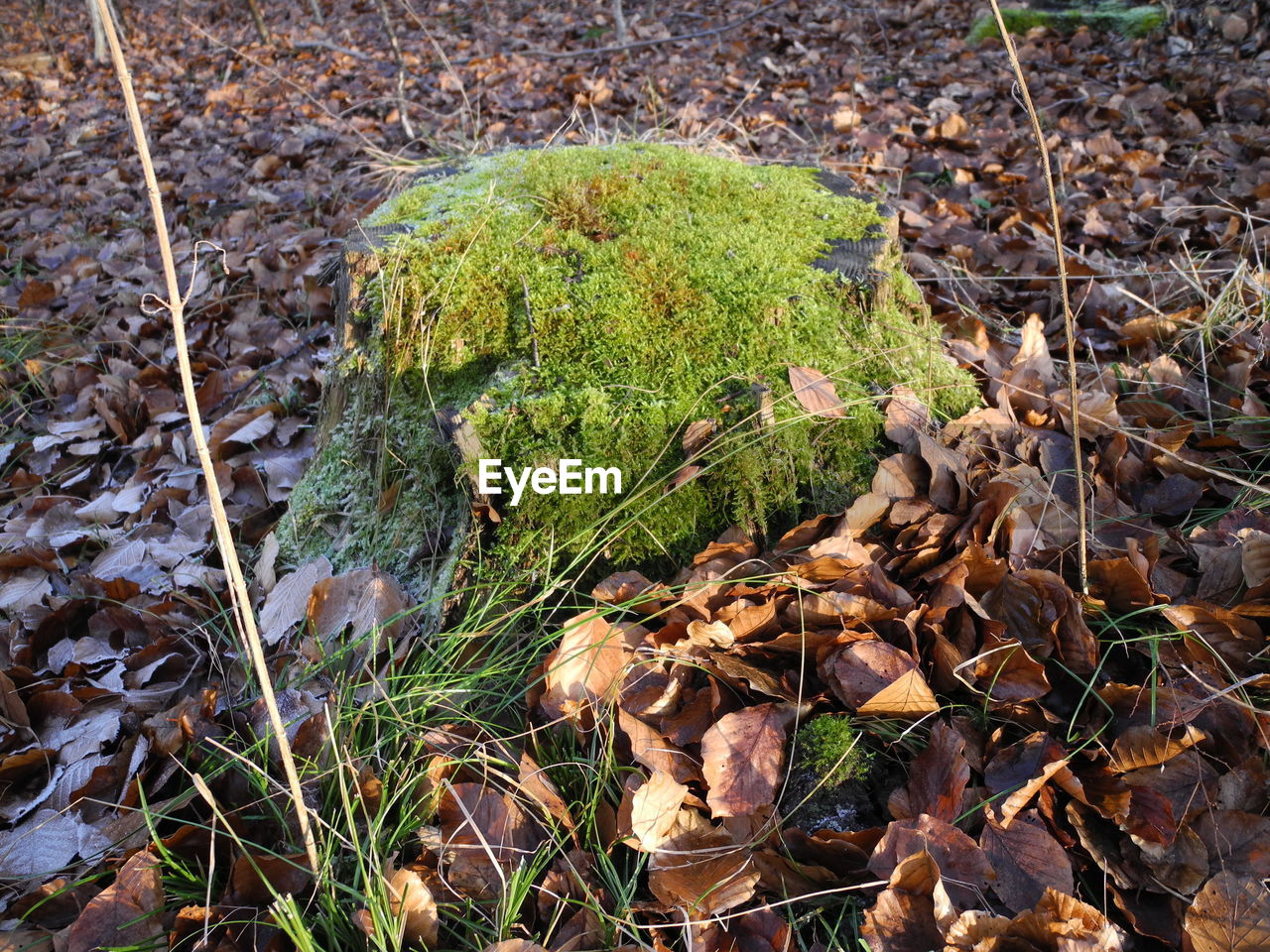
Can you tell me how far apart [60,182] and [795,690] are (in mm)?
6572

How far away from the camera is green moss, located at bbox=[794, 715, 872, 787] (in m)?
1.42

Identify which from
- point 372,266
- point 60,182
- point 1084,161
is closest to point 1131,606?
point 372,266

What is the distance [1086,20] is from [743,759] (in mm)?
6737

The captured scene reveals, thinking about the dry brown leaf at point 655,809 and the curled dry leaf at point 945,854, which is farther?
the dry brown leaf at point 655,809

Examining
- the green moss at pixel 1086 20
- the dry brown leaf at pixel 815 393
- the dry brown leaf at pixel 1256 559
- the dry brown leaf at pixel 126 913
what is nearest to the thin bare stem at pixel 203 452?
the dry brown leaf at pixel 126 913

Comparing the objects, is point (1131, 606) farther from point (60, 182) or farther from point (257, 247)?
point (60, 182)

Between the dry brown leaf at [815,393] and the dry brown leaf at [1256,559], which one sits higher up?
the dry brown leaf at [815,393]

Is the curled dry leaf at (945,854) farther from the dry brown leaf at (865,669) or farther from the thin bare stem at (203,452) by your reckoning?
the thin bare stem at (203,452)

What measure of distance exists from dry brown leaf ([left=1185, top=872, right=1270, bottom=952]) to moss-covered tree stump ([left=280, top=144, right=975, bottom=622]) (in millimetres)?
953

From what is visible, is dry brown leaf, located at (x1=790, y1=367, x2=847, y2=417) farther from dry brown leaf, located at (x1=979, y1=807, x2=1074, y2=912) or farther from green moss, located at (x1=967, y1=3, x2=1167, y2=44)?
green moss, located at (x1=967, y1=3, x2=1167, y2=44)

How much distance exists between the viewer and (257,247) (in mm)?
4406

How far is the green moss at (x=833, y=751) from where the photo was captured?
142 cm

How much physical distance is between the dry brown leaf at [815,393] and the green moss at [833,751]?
29.0 inches

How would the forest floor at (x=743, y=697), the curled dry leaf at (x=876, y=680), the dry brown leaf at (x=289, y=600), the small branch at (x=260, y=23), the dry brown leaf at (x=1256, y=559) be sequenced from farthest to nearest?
the small branch at (x=260, y=23)
the dry brown leaf at (x=289, y=600)
the dry brown leaf at (x=1256, y=559)
the curled dry leaf at (x=876, y=680)
the forest floor at (x=743, y=697)
